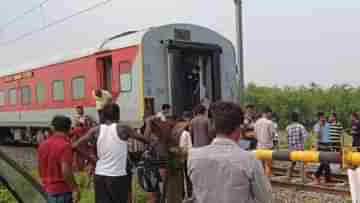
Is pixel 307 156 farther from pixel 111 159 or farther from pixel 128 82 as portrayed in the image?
pixel 128 82

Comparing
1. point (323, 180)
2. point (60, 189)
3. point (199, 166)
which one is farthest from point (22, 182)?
point (323, 180)

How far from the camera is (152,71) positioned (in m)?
11.1

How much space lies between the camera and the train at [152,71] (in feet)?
36.4

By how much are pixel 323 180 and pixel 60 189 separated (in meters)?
7.08

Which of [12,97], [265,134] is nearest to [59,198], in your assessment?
[265,134]

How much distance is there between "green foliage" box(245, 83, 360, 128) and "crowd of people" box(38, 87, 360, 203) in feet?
106

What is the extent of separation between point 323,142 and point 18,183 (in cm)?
957

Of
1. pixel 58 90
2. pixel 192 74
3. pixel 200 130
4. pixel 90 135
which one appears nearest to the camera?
pixel 90 135

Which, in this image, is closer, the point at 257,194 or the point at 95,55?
the point at 257,194

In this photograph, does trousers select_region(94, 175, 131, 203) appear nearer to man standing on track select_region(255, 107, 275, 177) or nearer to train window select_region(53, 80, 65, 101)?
man standing on track select_region(255, 107, 275, 177)

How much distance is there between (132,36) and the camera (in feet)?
37.5

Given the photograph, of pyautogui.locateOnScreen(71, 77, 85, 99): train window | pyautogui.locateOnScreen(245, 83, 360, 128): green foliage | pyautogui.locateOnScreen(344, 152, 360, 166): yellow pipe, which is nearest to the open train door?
pyautogui.locateOnScreen(344, 152, 360, 166): yellow pipe

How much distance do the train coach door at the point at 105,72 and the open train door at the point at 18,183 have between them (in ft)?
31.8

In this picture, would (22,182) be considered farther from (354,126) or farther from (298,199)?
(354,126)
